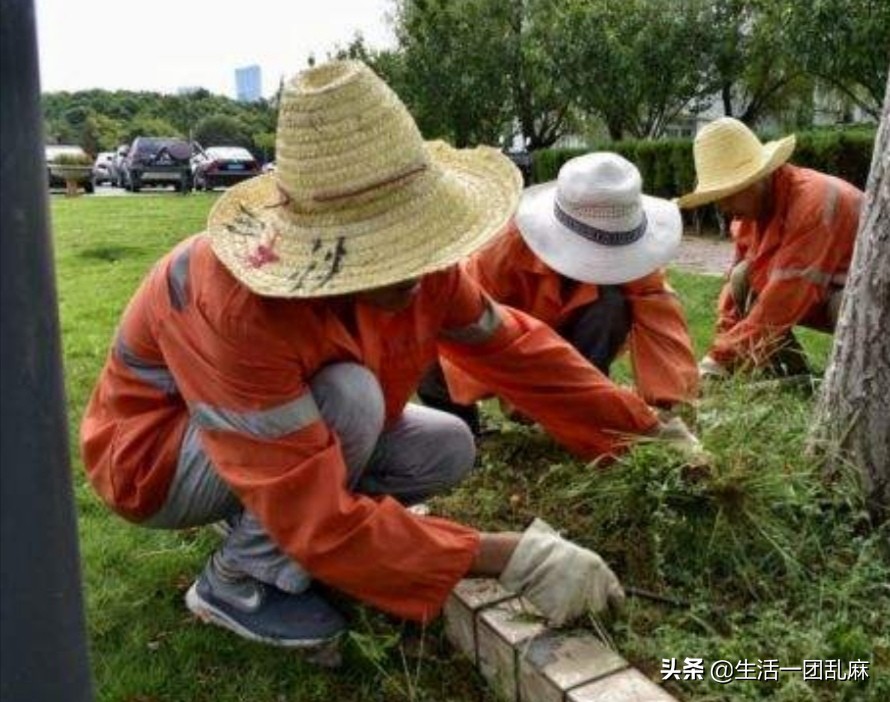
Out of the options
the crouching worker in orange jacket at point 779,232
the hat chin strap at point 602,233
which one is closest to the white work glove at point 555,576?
the hat chin strap at point 602,233

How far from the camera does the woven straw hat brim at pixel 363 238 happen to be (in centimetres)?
174

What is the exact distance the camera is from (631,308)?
309 cm

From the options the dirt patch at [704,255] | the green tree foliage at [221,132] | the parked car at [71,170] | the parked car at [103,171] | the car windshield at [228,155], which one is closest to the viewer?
the dirt patch at [704,255]

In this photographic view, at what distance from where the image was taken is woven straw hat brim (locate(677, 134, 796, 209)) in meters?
3.78

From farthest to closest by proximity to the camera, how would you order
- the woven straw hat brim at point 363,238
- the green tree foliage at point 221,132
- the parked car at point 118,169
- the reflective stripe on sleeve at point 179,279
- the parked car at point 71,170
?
the green tree foliage at point 221,132 < the parked car at point 118,169 < the parked car at point 71,170 < the reflective stripe on sleeve at point 179,279 < the woven straw hat brim at point 363,238

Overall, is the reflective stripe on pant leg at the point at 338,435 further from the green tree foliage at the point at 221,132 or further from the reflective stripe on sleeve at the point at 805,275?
the green tree foliage at the point at 221,132

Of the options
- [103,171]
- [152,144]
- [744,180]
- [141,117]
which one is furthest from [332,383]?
[141,117]

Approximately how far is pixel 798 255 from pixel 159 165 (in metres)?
24.0

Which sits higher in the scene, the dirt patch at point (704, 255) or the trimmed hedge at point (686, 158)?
the trimmed hedge at point (686, 158)

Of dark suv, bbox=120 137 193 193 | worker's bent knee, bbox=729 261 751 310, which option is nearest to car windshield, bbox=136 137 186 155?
dark suv, bbox=120 137 193 193

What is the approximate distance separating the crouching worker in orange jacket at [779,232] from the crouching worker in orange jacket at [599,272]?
2.24 feet

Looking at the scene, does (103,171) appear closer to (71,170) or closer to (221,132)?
(71,170)

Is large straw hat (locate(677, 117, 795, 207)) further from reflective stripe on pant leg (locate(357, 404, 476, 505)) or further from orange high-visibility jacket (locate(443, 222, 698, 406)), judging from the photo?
reflective stripe on pant leg (locate(357, 404, 476, 505))

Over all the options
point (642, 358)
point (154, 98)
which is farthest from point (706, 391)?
point (154, 98)
